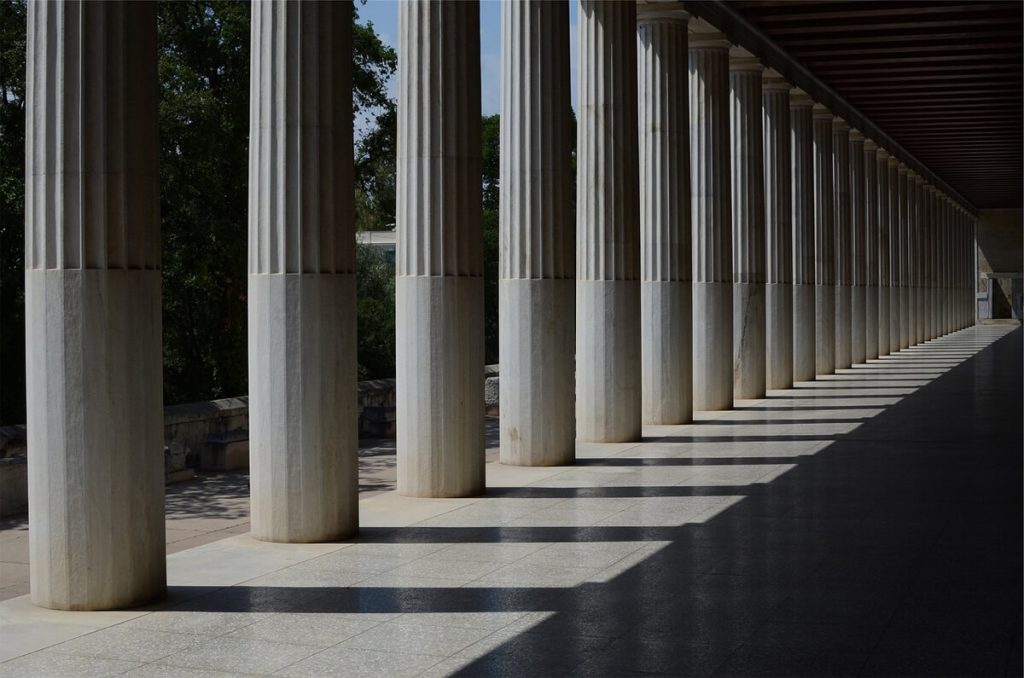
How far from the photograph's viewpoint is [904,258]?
221 ft

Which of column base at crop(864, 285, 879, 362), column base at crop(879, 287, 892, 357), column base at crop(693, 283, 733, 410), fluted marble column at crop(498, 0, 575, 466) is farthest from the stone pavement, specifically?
column base at crop(879, 287, 892, 357)

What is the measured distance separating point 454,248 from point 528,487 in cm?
354

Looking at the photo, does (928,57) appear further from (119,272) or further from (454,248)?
(119,272)

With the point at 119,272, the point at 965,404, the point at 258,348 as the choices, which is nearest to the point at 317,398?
the point at 258,348

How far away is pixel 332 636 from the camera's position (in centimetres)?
1042

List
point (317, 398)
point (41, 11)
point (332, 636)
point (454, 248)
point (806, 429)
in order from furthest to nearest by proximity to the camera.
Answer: point (806, 429) < point (454, 248) < point (317, 398) < point (41, 11) < point (332, 636)

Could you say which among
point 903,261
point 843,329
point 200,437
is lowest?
point 200,437

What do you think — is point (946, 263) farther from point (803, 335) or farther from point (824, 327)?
point (803, 335)

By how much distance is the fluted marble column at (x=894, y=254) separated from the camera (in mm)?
62656

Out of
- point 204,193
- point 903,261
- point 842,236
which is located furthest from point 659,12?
point 903,261

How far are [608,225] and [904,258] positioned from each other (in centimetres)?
4662

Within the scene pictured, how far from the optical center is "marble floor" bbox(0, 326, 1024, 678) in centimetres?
970

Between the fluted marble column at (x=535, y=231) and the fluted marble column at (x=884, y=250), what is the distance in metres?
41.4

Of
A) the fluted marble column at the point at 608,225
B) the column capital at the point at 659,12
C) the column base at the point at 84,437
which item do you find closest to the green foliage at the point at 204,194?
the column capital at the point at 659,12
